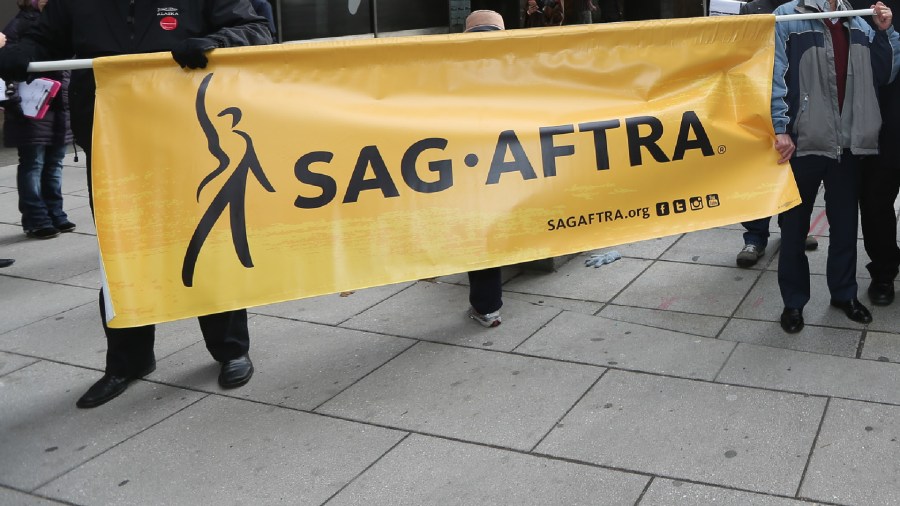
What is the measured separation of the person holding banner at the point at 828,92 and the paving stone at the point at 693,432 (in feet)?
4.06

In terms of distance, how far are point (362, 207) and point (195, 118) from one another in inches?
31.2

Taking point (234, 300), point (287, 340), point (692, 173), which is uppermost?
point (692, 173)

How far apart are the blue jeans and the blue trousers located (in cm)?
571

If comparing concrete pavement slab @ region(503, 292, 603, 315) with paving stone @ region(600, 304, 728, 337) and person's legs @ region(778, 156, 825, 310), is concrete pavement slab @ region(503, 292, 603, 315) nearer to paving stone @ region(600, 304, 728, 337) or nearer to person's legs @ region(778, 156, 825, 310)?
paving stone @ region(600, 304, 728, 337)

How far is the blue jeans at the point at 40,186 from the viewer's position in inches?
323

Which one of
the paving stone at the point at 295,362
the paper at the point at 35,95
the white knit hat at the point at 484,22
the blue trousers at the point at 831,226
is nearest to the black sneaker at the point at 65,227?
the paper at the point at 35,95

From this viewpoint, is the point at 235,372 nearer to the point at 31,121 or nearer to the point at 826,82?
the point at 826,82

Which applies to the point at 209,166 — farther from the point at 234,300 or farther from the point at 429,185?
the point at 429,185

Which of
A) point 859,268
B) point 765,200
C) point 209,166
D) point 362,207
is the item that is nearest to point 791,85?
point 765,200

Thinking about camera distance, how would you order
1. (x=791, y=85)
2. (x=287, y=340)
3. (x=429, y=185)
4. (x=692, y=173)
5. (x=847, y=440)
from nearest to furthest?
(x=847, y=440)
(x=429, y=185)
(x=692, y=173)
(x=791, y=85)
(x=287, y=340)

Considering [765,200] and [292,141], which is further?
[765,200]

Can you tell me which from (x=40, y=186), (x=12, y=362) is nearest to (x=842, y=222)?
(x=12, y=362)

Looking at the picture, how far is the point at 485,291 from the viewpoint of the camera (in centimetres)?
568

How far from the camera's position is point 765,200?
16.4 ft
